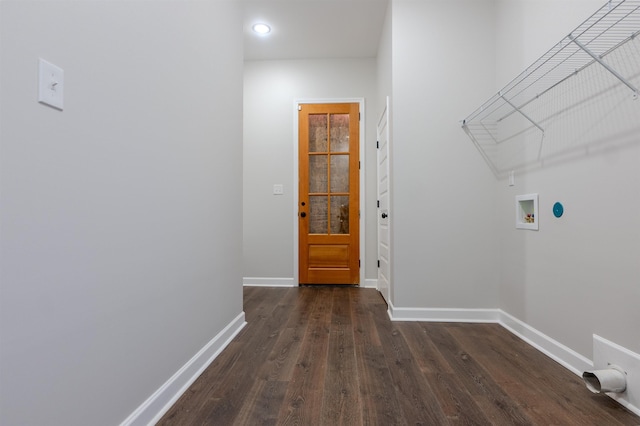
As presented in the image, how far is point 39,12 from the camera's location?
824 mm

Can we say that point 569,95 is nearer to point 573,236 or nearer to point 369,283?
point 573,236

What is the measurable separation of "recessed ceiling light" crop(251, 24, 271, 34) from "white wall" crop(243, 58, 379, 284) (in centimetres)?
56

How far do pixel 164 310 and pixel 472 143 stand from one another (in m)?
2.38

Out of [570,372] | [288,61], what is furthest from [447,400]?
[288,61]

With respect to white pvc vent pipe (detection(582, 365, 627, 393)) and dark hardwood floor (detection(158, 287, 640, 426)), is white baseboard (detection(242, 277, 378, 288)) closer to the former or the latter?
dark hardwood floor (detection(158, 287, 640, 426))

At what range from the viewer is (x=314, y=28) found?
10.5 feet

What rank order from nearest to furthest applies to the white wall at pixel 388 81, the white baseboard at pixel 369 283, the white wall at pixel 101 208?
1. the white wall at pixel 101 208
2. the white wall at pixel 388 81
3. the white baseboard at pixel 369 283

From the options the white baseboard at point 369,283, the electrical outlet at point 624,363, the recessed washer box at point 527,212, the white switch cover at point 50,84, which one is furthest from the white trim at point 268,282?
the white switch cover at point 50,84

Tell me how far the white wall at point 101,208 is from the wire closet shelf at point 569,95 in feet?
5.57

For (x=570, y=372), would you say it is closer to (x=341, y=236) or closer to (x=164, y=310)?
(x=164, y=310)

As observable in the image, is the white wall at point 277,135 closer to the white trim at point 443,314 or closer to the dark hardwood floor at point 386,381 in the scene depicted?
the dark hardwood floor at point 386,381

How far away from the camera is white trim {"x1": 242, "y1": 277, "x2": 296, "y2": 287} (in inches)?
149

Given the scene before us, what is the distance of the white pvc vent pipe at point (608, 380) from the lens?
1353 mm

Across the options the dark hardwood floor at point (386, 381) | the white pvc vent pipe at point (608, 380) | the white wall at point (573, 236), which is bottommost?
the dark hardwood floor at point (386, 381)
